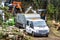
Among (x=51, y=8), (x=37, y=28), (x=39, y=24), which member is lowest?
(x=37, y=28)

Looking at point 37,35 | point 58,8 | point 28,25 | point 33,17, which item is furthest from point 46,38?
point 58,8

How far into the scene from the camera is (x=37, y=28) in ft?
90.1

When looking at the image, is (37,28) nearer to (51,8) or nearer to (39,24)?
(39,24)

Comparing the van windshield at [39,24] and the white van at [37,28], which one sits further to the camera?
the van windshield at [39,24]

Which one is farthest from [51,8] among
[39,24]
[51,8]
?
[39,24]

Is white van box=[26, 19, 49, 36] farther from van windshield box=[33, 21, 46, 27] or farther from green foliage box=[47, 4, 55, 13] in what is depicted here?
green foliage box=[47, 4, 55, 13]

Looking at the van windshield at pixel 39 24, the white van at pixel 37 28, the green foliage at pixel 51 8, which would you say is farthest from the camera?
the green foliage at pixel 51 8

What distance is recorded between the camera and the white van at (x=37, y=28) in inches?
1073

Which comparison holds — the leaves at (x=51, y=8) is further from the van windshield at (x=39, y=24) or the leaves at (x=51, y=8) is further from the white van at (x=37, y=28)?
the van windshield at (x=39, y=24)

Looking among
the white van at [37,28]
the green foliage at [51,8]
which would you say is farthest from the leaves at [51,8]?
the white van at [37,28]

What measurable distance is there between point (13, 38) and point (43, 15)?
61.2 feet

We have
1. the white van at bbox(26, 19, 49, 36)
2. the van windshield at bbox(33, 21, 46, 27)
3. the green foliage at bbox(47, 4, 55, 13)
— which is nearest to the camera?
the white van at bbox(26, 19, 49, 36)

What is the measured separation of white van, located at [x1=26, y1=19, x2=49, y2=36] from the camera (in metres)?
27.3

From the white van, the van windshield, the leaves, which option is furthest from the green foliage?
the van windshield
